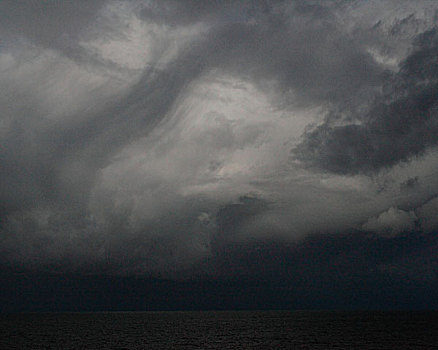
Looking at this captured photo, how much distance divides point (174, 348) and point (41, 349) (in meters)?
32.6

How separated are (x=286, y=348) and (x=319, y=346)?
1030 cm

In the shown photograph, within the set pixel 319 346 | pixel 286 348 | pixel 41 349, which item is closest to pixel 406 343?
pixel 319 346

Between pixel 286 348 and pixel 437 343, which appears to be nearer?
pixel 286 348

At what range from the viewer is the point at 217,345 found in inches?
4323

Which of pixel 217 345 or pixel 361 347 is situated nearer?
pixel 361 347

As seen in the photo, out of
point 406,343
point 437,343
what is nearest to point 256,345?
point 406,343

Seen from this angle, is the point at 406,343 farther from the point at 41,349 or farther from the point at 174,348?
the point at 41,349

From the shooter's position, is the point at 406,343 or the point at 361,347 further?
the point at 406,343

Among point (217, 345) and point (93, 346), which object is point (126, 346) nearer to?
point (93, 346)

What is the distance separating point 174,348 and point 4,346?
155ft

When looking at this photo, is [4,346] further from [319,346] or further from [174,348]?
[319,346]

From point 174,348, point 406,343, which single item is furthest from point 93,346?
point 406,343

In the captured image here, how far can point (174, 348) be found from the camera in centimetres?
10244

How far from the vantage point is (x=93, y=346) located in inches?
4227
